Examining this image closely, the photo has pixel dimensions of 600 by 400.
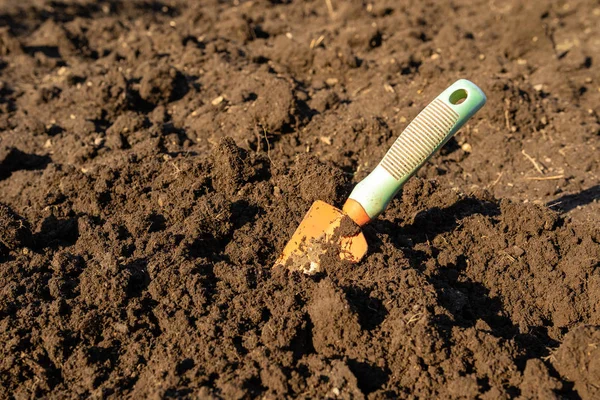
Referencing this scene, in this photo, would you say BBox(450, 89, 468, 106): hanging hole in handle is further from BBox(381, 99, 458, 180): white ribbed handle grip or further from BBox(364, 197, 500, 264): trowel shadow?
BBox(364, 197, 500, 264): trowel shadow

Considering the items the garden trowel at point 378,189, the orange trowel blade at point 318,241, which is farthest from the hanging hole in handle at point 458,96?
the orange trowel blade at point 318,241

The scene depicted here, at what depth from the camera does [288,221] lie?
11.5 ft

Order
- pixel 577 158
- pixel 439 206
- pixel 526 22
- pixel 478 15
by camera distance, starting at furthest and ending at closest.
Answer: pixel 478 15 < pixel 526 22 < pixel 577 158 < pixel 439 206

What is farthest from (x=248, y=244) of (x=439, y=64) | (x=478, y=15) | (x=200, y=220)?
(x=478, y=15)

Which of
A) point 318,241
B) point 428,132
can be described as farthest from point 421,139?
point 318,241

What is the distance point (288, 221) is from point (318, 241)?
1.10ft

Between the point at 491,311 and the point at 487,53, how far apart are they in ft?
11.7

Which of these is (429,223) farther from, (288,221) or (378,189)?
(288,221)

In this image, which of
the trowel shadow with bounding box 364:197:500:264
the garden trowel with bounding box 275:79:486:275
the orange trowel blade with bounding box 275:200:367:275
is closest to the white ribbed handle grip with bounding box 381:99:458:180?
the garden trowel with bounding box 275:79:486:275

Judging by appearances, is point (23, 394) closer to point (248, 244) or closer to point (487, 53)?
point (248, 244)

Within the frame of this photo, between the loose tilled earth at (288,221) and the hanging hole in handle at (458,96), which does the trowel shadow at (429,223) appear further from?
the hanging hole in handle at (458,96)

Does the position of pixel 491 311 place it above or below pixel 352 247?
below

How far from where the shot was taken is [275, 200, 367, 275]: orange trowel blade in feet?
10.4

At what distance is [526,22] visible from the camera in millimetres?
6176
